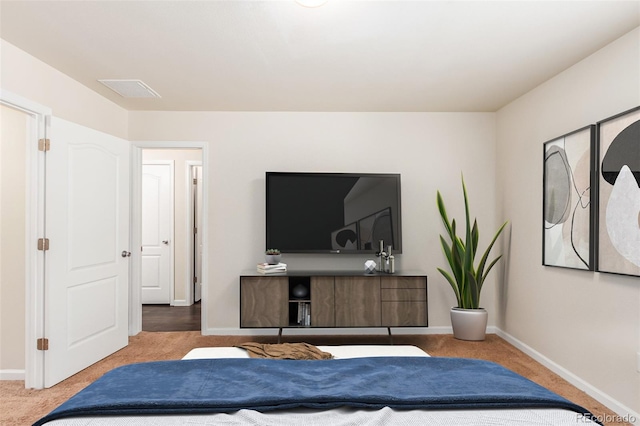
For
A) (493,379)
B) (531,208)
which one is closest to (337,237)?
(531,208)

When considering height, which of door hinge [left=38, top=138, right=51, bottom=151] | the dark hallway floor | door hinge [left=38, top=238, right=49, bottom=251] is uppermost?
door hinge [left=38, top=138, right=51, bottom=151]

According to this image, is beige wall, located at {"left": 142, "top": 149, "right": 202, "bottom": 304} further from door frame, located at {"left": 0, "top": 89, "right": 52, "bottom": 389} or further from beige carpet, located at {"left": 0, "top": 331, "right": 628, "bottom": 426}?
door frame, located at {"left": 0, "top": 89, "right": 52, "bottom": 389}

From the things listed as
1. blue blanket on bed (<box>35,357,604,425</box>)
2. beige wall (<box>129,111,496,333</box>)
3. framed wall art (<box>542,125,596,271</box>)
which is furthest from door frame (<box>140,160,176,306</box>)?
framed wall art (<box>542,125,596,271</box>)

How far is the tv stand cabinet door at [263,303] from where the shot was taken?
4.21 metres

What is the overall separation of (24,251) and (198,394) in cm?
267

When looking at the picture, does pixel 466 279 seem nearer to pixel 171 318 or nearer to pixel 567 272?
pixel 567 272

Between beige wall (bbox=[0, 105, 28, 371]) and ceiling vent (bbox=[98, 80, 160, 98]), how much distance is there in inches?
28.9

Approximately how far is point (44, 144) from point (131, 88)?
956mm

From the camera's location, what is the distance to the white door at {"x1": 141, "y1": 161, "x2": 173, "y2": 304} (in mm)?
6723

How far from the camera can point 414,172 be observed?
4.88 m

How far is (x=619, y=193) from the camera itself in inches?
111

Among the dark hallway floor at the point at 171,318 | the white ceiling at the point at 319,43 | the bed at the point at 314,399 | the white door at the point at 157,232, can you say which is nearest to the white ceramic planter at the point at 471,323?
the white ceiling at the point at 319,43

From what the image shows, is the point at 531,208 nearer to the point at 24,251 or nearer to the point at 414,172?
Answer: the point at 414,172

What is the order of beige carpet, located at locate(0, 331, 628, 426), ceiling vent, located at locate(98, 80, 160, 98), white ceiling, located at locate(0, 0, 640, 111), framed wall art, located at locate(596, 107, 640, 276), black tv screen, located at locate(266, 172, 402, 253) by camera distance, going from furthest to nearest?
black tv screen, located at locate(266, 172, 402, 253) < ceiling vent, located at locate(98, 80, 160, 98) < beige carpet, located at locate(0, 331, 628, 426) < framed wall art, located at locate(596, 107, 640, 276) < white ceiling, located at locate(0, 0, 640, 111)
